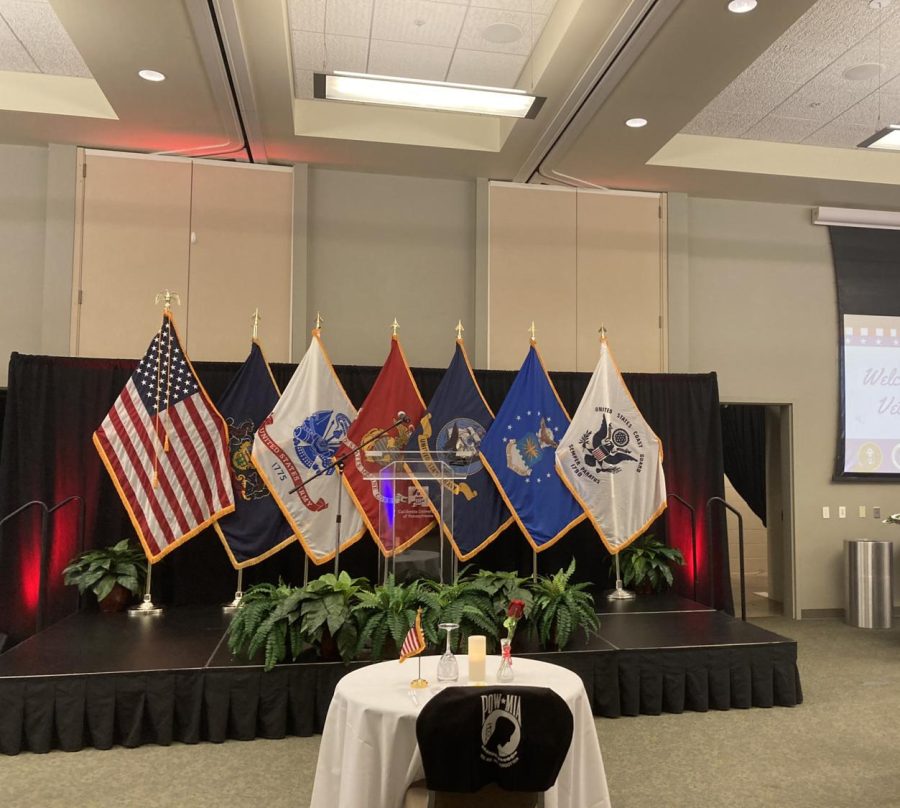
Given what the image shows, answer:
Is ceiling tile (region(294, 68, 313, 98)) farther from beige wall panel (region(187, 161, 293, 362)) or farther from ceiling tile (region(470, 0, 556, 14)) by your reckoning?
ceiling tile (region(470, 0, 556, 14))

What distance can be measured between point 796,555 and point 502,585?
4030 mm

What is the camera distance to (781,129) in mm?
6855

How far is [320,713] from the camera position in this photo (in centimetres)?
439

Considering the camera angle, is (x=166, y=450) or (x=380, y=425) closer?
(x=166, y=450)

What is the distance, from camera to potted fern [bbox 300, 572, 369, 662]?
4395 mm

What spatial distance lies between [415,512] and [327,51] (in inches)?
128

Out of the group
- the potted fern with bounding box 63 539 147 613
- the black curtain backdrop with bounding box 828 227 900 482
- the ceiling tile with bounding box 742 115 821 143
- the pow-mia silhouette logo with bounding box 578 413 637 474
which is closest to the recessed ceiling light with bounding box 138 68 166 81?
the potted fern with bounding box 63 539 147 613

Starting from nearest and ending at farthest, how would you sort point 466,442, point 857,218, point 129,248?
1. point 466,442
2. point 129,248
3. point 857,218

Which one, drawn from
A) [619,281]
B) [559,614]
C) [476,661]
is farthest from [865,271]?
[476,661]

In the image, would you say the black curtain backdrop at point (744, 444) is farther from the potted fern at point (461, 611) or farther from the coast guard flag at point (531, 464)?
the potted fern at point (461, 611)

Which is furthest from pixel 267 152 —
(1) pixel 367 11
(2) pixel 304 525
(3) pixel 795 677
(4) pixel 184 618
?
(3) pixel 795 677

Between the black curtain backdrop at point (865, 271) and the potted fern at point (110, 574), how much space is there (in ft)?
21.6

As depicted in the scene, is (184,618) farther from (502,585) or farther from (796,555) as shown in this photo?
Answer: (796,555)

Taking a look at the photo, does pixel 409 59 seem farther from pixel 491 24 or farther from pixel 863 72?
pixel 863 72
